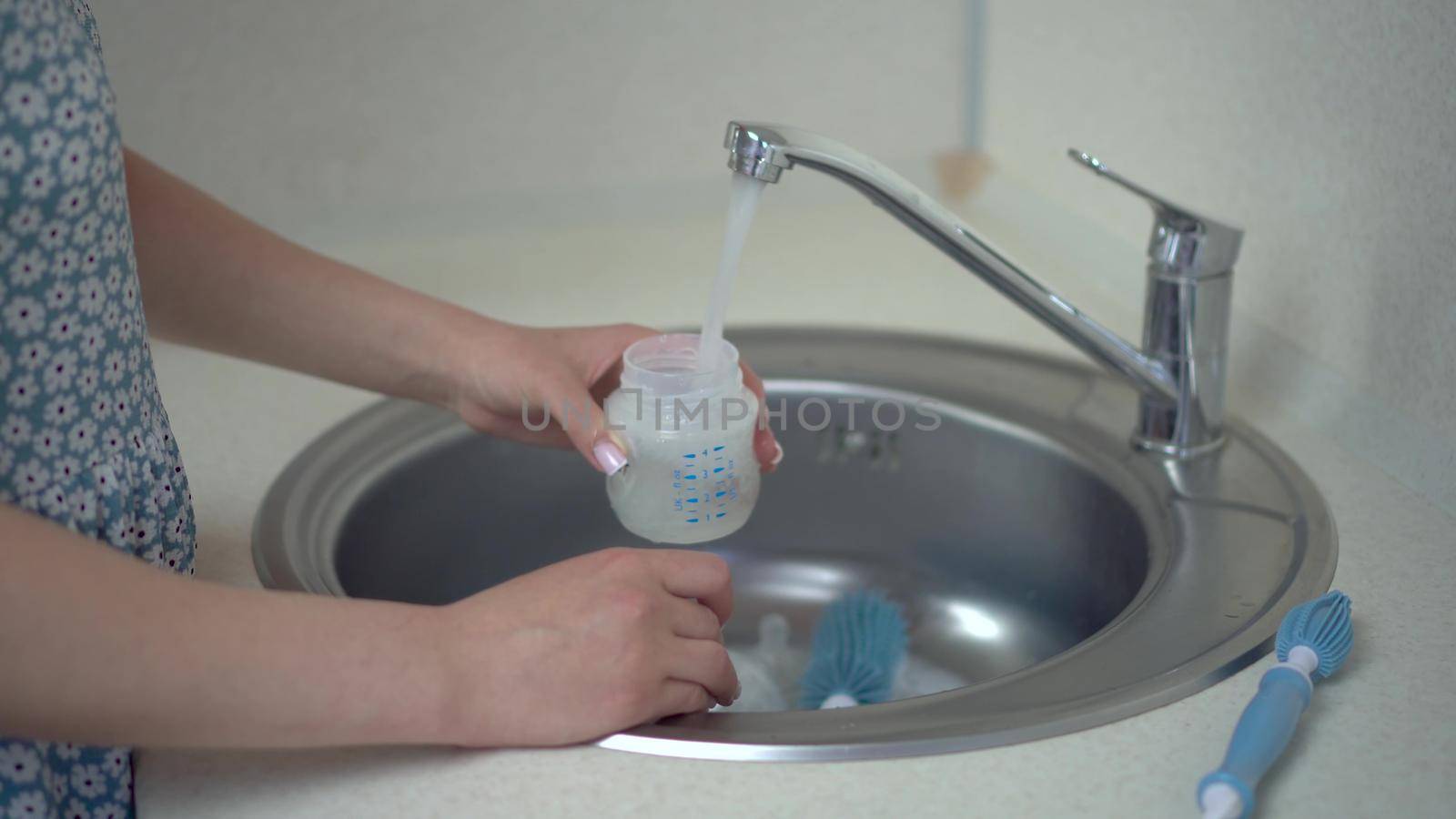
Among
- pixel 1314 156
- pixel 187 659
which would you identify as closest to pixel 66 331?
pixel 187 659

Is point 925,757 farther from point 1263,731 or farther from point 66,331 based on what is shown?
point 66,331

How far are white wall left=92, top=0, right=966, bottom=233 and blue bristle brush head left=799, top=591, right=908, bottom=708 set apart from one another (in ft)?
2.01

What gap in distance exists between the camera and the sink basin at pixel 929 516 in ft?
Result: 2.52

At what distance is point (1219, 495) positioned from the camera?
85 centimetres

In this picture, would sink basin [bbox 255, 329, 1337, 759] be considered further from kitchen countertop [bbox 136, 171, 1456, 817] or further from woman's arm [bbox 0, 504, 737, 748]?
woman's arm [bbox 0, 504, 737, 748]

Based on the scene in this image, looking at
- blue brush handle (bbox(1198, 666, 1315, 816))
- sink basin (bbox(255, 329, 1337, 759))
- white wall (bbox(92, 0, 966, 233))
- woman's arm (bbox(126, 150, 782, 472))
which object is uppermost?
white wall (bbox(92, 0, 966, 233))

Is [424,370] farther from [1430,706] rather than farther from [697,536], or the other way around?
[1430,706]

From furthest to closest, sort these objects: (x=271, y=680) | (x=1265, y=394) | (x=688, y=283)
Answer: (x=688, y=283) → (x=1265, y=394) → (x=271, y=680)

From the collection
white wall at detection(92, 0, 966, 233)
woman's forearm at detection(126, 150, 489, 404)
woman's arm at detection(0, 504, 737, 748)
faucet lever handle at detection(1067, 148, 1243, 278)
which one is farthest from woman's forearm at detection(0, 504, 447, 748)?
white wall at detection(92, 0, 966, 233)

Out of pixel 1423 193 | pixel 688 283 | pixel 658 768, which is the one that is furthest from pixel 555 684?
pixel 688 283

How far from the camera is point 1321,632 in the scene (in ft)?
2.05

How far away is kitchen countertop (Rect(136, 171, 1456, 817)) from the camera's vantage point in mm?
571

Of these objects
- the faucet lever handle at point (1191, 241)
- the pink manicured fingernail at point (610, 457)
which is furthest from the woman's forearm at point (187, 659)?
the faucet lever handle at point (1191, 241)

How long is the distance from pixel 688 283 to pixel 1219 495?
0.58 meters
